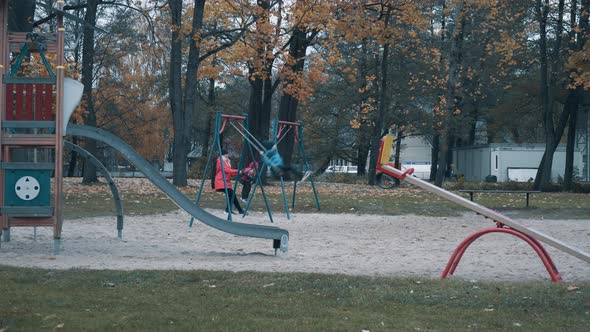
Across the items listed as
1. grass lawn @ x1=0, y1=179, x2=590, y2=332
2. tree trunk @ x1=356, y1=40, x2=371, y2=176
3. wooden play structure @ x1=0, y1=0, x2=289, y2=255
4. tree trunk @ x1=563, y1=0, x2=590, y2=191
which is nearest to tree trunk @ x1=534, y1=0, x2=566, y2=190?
tree trunk @ x1=563, y1=0, x2=590, y2=191

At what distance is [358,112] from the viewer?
51.9m

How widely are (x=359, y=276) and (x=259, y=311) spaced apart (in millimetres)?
2325

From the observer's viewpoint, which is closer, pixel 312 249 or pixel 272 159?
pixel 312 249

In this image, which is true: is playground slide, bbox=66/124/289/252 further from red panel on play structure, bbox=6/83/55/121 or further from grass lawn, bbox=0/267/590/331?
grass lawn, bbox=0/267/590/331

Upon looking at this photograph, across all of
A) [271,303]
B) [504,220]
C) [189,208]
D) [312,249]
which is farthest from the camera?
[312,249]

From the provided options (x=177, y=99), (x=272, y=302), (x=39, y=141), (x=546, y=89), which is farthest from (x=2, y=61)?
(x=546, y=89)

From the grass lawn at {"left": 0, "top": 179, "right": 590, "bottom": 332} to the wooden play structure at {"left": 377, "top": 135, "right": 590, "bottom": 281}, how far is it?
45 centimetres

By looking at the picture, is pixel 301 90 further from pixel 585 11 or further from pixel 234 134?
pixel 234 134

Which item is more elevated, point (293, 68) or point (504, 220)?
point (293, 68)

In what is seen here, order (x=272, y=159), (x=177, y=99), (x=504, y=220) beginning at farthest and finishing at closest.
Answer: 1. (x=177, y=99)
2. (x=272, y=159)
3. (x=504, y=220)

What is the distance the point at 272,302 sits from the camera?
755cm

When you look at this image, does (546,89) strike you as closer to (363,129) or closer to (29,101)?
(363,129)

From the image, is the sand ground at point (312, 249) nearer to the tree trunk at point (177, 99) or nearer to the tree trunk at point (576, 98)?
the tree trunk at point (177, 99)

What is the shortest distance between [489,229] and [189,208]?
4674 mm
